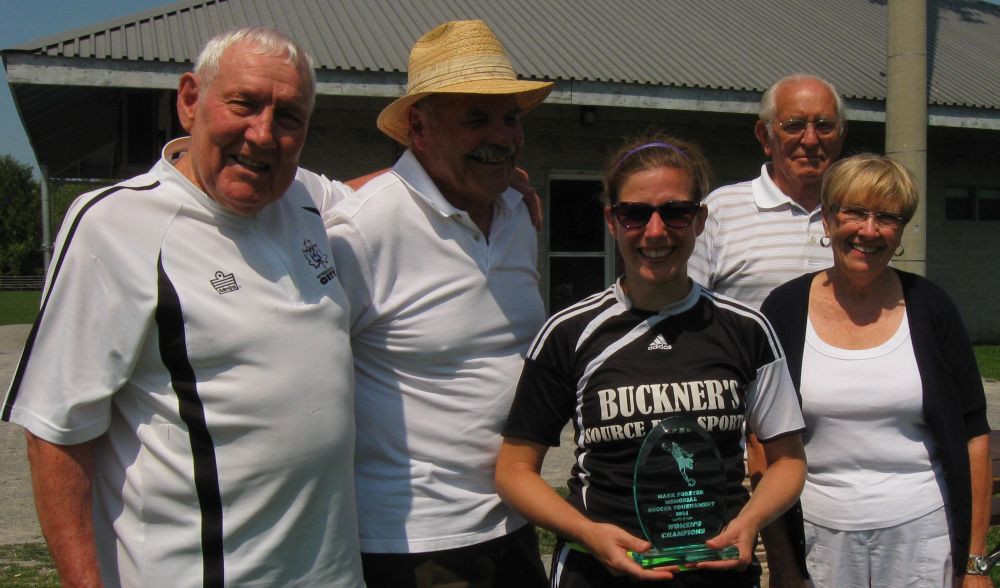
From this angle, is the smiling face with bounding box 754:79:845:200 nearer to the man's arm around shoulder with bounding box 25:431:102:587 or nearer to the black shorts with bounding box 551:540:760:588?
the black shorts with bounding box 551:540:760:588

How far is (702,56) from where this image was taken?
10648mm

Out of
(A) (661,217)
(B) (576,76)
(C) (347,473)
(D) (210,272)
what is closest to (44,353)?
(D) (210,272)

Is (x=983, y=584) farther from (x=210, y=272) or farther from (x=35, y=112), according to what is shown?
(x=35, y=112)

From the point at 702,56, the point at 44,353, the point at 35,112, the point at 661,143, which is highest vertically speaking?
the point at 702,56

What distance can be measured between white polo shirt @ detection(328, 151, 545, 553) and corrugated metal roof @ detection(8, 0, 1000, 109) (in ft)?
20.0

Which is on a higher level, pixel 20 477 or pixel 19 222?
pixel 19 222

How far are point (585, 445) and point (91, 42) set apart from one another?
7184mm

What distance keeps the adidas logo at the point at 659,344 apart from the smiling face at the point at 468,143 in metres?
0.66

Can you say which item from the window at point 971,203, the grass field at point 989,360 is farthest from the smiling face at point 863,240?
the window at point 971,203

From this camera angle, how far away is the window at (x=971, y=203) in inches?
546

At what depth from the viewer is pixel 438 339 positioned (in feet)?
8.05

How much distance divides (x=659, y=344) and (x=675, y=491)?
36 centimetres

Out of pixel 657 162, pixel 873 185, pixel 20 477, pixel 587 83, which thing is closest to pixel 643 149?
pixel 657 162

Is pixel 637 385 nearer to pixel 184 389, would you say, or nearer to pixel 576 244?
pixel 184 389
